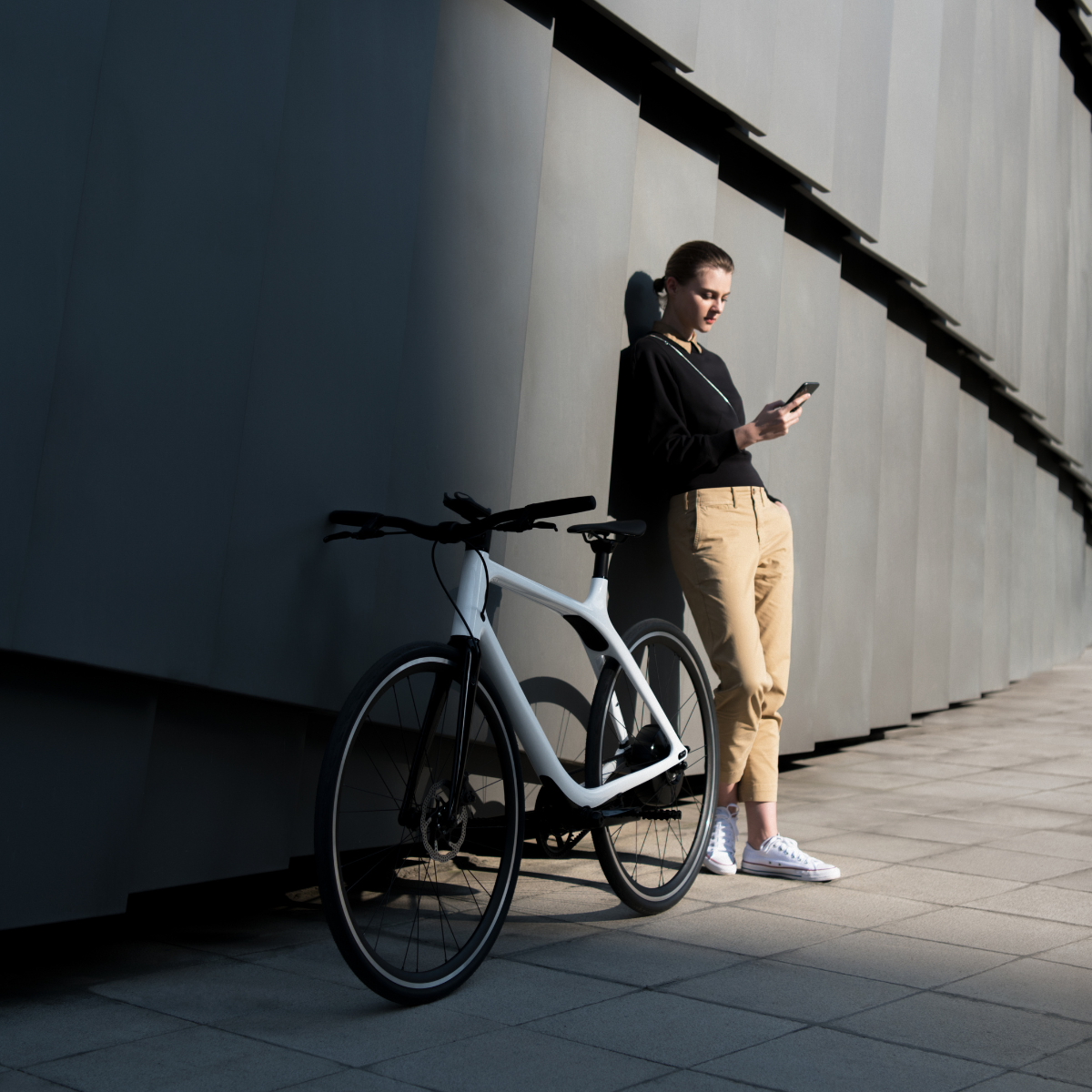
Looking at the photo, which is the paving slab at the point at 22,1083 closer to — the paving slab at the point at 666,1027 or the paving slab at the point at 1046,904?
the paving slab at the point at 666,1027

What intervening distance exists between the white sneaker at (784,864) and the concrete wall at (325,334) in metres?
0.70

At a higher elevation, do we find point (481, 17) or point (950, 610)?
point (481, 17)

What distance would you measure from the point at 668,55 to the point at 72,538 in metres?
2.97

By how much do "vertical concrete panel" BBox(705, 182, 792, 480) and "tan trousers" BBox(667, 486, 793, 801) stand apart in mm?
1142

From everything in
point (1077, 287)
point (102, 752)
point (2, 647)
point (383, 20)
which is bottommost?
point (102, 752)

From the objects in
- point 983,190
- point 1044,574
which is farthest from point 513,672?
point 1044,574

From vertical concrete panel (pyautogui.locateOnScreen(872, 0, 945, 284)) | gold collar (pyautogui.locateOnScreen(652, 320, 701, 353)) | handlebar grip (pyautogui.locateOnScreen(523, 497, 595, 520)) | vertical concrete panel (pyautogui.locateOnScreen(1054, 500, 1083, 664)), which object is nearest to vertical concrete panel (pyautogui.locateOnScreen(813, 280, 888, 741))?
vertical concrete panel (pyautogui.locateOnScreen(872, 0, 945, 284))

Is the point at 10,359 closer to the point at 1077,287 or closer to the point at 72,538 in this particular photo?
the point at 72,538

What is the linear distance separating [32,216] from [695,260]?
7.47 feet

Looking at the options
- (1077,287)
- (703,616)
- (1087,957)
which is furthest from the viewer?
(1077,287)

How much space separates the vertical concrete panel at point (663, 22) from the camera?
13.6 ft

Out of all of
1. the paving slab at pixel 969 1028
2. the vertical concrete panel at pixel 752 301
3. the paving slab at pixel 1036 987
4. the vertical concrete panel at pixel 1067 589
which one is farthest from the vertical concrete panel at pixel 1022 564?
the paving slab at pixel 969 1028

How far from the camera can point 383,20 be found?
329 centimetres

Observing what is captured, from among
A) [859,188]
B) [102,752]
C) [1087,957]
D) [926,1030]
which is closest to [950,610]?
[859,188]
